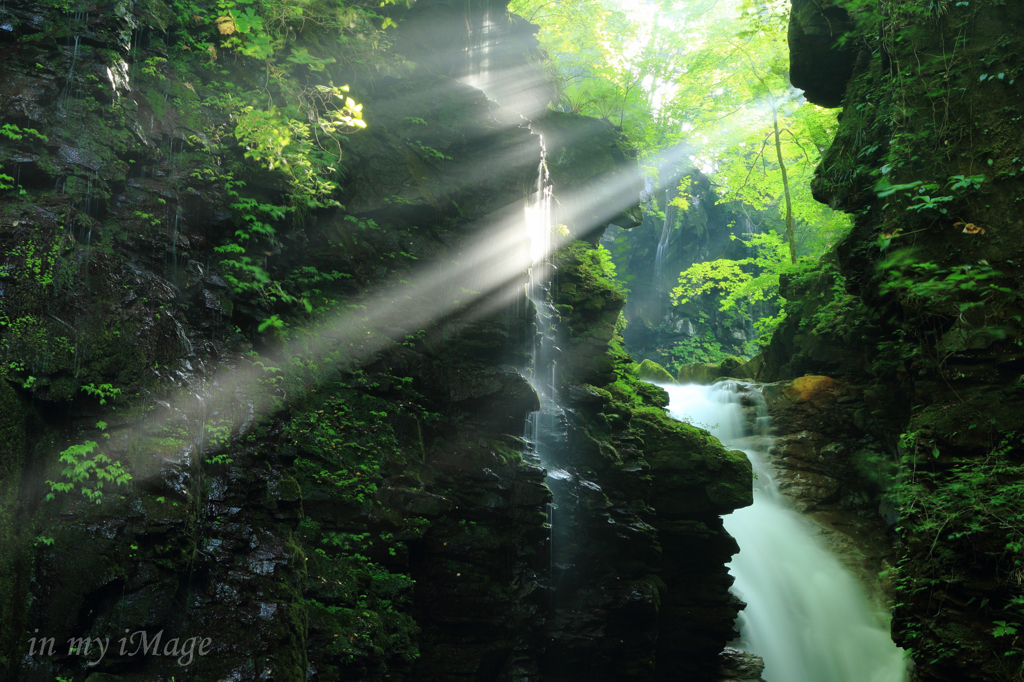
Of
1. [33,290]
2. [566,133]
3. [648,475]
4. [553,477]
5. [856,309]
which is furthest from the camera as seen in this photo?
[566,133]

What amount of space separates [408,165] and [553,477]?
19.0ft

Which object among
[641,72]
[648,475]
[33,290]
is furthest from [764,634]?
[641,72]

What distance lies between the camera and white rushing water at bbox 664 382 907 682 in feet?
30.4

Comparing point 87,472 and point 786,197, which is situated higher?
point 786,197

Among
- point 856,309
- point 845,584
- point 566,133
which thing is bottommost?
point 845,584

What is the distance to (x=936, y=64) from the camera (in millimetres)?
6145

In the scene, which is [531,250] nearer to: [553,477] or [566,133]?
[553,477]

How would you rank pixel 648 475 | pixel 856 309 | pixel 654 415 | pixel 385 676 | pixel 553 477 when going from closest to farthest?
1. pixel 385 676
2. pixel 553 477
3. pixel 648 475
4. pixel 654 415
5. pixel 856 309

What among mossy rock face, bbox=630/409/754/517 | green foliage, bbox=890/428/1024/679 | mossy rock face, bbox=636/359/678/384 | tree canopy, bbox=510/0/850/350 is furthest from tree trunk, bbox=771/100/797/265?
green foliage, bbox=890/428/1024/679

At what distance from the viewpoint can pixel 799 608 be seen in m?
10.2

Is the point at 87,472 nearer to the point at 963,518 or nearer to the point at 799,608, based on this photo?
the point at 963,518

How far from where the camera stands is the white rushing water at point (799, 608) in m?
9.26

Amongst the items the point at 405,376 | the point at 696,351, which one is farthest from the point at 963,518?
the point at 696,351

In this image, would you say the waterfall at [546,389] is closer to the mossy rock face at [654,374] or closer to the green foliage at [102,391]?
the green foliage at [102,391]
